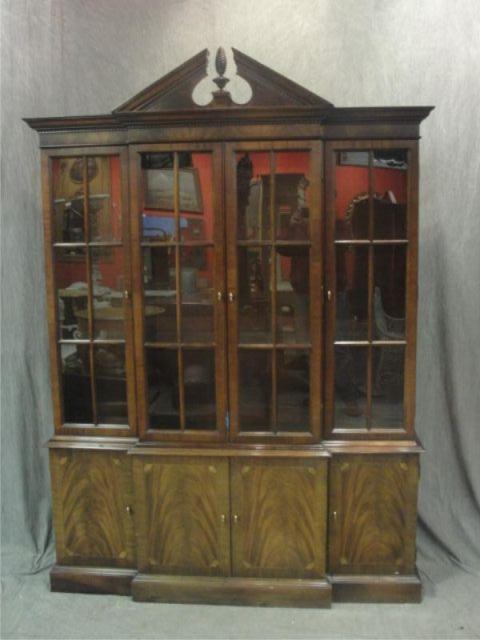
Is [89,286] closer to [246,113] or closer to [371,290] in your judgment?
[246,113]

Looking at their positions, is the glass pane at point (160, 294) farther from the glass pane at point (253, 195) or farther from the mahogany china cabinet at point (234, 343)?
the glass pane at point (253, 195)

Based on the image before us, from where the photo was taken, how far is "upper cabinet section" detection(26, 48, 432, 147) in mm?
2031

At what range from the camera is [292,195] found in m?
2.09

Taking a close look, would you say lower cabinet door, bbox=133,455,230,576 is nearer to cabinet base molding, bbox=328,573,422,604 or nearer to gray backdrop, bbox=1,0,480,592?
cabinet base molding, bbox=328,573,422,604

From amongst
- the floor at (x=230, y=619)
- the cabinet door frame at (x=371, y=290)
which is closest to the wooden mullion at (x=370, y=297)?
the cabinet door frame at (x=371, y=290)

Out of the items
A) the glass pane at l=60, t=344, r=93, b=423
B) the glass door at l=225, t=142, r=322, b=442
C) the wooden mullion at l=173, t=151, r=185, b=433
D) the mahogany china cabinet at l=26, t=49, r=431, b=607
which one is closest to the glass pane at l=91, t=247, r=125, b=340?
the mahogany china cabinet at l=26, t=49, r=431, b=607

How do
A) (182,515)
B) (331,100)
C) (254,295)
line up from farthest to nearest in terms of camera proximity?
(331,100) → (182,515) → (254,295)

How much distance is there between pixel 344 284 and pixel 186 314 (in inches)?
23.5

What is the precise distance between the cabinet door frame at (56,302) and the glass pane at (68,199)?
0.06 feet

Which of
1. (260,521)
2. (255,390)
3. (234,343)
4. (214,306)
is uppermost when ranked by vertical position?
(214,306)

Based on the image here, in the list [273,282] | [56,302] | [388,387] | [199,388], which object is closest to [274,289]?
[273,282]

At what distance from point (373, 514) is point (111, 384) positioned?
3.71 ft

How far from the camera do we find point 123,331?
2258mm

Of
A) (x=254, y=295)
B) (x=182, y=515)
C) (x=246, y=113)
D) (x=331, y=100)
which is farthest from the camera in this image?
(x=331, y=100)
